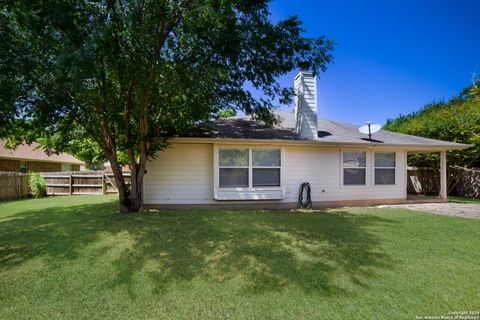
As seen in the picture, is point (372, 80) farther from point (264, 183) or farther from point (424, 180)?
point (264, 183)

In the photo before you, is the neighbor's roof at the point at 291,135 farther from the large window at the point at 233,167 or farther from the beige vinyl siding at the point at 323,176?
the large window at the point at 233,167

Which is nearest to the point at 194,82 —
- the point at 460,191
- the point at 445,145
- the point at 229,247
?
the point at 229,247

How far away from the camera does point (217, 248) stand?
15.5 feet

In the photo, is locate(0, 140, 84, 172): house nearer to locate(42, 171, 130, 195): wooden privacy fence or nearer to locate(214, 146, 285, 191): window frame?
locate(42, 171, 130, 195): wooden privacy fence

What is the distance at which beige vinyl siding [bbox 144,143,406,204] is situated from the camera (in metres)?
9.04

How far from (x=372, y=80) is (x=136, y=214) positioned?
16.0m

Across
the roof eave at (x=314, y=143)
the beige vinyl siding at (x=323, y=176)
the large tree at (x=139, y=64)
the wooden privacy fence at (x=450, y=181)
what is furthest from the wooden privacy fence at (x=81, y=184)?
the wooden privacy fence at (x=450, y=181)

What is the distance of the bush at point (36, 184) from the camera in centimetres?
1436

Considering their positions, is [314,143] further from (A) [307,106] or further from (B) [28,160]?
(B) [28,160]

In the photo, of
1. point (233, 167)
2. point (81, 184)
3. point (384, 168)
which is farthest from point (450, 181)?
point (81, 184)

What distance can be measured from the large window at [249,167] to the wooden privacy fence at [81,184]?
986 centimetres

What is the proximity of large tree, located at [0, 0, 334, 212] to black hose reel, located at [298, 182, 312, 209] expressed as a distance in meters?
Answer: 3.20

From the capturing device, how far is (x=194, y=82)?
6102 mm

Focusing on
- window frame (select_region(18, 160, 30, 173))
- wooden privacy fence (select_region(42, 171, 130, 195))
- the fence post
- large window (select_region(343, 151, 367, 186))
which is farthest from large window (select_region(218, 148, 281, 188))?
window frame (select_region(18, 160, 30, 173))
